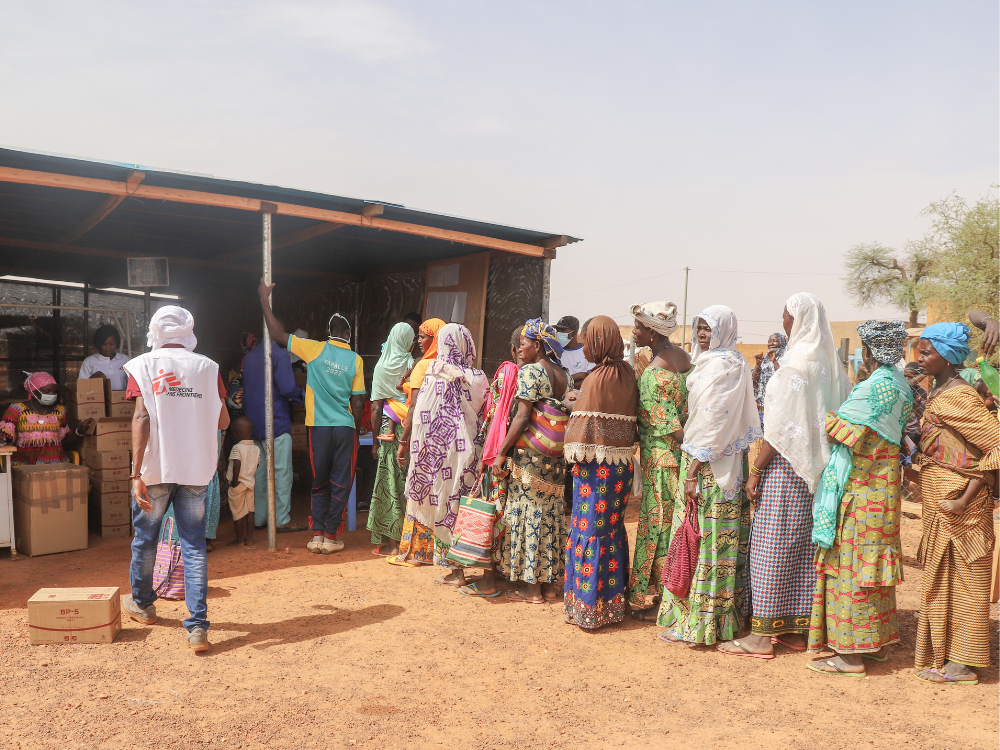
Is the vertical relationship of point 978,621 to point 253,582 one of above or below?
above

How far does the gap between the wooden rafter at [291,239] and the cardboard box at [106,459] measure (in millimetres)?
2657

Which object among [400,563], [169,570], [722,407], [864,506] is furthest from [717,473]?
[169,570]

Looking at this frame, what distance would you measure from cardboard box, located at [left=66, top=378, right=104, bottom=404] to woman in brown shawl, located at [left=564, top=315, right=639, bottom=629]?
4650 mm

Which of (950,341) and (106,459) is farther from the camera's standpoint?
(106,459)

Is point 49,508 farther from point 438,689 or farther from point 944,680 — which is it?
point 944,680

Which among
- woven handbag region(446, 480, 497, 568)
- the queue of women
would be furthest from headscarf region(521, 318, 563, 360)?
woven handbag region(446, 480, 497, 568)

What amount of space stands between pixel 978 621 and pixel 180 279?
10.1 metres

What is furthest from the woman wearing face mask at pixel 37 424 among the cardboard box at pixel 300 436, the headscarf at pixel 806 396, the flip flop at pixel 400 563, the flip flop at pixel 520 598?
the headscarf at pixel 806 396

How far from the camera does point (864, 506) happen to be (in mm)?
3592

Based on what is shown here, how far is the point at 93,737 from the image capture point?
3.00 metres

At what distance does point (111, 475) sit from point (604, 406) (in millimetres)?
4784

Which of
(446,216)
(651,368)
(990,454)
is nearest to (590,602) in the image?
(651,368)

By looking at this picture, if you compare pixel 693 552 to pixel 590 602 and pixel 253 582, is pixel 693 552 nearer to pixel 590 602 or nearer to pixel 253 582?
pixel 590 602

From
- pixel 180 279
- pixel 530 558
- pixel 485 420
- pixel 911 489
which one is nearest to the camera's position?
pixel 530 558
